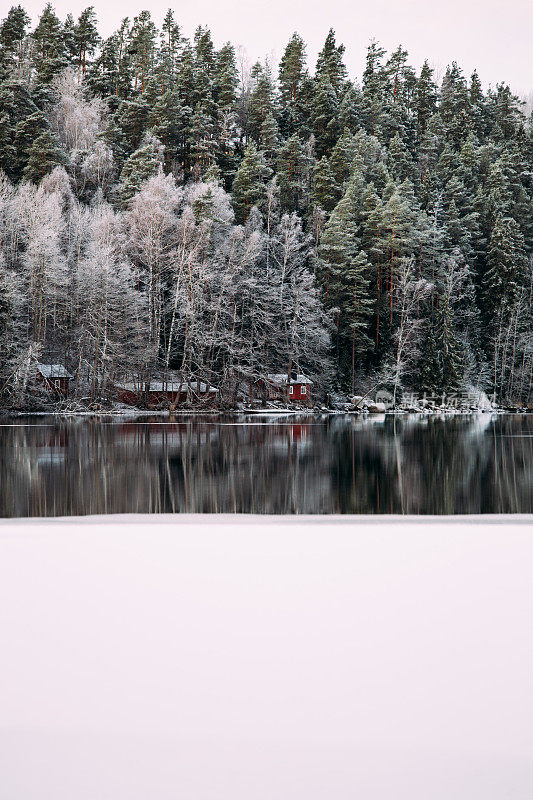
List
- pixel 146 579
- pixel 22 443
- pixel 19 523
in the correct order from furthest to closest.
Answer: pixel 22 443 < pixel 19 523 < pixel 146 579

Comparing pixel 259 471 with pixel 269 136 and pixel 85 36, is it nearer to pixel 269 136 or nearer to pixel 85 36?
pixel 269 136

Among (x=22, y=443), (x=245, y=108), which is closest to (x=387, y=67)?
(x=245, y=108)

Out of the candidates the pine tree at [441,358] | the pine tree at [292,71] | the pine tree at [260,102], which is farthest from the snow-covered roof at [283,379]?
the pine tree at [292,71]

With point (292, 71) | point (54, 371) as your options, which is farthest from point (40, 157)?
point (292, 71)

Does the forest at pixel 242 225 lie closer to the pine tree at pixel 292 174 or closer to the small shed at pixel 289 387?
the pine tree at pixel 292 174

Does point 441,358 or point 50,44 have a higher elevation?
point 50,44

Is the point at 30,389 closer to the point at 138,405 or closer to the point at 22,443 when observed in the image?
the point at 138,405

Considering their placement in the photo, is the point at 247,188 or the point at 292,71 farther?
the point at 292,71

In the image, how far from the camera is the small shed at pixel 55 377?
121ft

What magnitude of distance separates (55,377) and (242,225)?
17.5 metres

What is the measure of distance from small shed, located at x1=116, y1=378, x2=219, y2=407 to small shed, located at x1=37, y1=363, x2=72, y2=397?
2.67m

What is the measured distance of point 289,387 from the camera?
43500mm

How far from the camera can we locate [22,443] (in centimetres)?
2186

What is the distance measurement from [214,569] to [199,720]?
261cm
